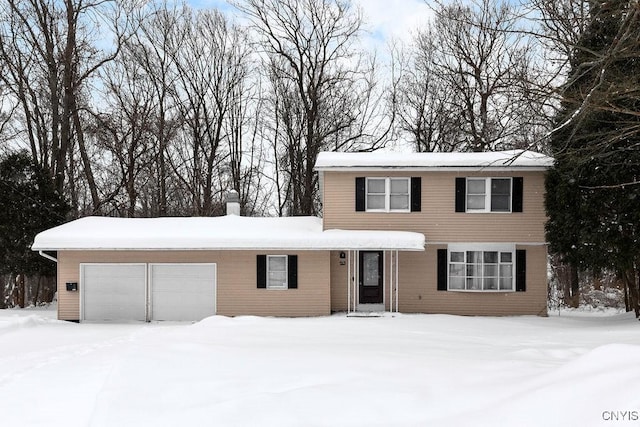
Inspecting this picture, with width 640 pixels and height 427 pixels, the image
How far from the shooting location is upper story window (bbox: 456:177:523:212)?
16.4m

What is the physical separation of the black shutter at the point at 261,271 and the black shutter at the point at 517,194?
317 inches

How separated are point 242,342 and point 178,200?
807 inches

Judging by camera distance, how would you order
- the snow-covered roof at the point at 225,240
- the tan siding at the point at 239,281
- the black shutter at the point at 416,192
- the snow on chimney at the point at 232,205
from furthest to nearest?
the snow on chimney at the point at 232,205 < the black shutter at the point at 416,192 < the tan siding at the point at 239,281 < the snow-covered roof at the point at 225,240

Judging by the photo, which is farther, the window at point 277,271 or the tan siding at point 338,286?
the tan siding at point 338,286

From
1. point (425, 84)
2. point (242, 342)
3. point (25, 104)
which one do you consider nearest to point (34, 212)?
point (25, 104)

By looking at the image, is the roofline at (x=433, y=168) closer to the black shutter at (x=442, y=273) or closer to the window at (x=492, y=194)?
the window at (x=492, y=194)

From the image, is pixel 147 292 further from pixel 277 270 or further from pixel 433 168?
pixel 433 168

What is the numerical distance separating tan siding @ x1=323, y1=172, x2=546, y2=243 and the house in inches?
1.3

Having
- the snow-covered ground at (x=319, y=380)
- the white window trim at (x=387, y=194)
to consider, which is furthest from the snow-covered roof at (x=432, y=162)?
the snow-covered ground at (x=319, y=380)

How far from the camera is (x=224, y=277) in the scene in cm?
1628

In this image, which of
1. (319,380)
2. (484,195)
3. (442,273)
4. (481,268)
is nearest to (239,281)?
(442,273)

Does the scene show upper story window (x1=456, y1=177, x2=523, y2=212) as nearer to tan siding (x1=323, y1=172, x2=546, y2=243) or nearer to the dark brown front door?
tan siding (x1=323, y1=172, x2=546, y2=243)

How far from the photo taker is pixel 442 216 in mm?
16516

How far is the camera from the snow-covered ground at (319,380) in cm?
512
